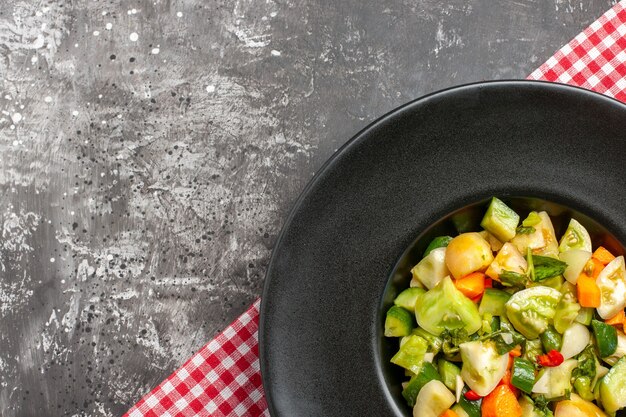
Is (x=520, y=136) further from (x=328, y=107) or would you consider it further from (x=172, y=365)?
(x=172, y=365)

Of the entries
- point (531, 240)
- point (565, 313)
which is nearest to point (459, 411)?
point (565, 313)

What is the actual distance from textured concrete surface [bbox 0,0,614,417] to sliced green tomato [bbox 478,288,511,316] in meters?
0.65

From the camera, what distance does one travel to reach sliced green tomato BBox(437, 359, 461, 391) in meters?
1.81

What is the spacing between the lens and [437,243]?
1.88 m

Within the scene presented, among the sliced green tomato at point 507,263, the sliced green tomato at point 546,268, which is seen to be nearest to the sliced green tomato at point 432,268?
the sliced green tomato at point 507,263

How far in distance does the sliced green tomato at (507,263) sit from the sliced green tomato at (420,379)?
0.94ft

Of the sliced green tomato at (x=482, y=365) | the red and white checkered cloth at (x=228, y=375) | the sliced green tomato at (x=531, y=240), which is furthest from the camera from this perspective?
the red and white checkered cloth at (x=228, y=375)

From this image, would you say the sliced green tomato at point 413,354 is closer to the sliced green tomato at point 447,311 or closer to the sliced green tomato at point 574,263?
the sliced green tomato at point 447,311

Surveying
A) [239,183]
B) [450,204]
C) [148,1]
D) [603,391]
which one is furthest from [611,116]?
[148,1]

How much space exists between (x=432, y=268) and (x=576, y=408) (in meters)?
0.50

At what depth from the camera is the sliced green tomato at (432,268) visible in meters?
1.83

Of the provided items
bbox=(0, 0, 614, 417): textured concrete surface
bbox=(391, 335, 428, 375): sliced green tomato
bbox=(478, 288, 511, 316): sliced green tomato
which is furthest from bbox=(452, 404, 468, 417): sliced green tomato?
bbox=(0, 0, 614, 417): textured concrete surface

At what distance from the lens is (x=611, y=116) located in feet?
6.02

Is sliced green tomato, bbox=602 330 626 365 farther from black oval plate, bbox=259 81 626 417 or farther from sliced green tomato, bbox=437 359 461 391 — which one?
sliced green tomato, bbox=437 359 461 391
